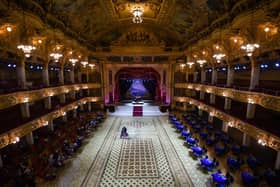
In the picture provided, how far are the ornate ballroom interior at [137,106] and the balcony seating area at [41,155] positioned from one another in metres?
0.07

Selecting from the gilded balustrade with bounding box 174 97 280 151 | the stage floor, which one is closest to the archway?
the stage floor

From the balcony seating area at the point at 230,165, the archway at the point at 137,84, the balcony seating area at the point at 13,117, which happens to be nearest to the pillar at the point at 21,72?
the balcony seating area at the point at 13,117

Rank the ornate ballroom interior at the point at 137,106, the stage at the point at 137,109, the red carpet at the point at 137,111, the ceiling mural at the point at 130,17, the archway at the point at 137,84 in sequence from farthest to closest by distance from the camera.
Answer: the archway at the point at 137,84 → the stage at the point at 137,109 → the red carpet at the point at 137,111 → the ceiling mural at the point at 130,17 → the ornate ballroom interior at the point at 137,106

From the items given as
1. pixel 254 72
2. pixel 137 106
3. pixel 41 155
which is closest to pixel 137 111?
pixel 137 106

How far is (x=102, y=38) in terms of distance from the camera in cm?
2288

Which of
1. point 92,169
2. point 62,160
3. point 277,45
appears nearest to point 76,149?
point 62,160

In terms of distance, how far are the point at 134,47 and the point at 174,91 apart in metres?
8.02

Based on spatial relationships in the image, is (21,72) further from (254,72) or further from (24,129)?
(254,72)

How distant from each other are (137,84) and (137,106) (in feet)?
28.1

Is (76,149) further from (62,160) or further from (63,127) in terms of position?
(63,127)

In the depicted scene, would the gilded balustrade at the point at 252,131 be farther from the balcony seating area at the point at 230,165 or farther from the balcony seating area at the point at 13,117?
the balcony seating area at the point at 13,117

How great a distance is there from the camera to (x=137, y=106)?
22078 millimetres

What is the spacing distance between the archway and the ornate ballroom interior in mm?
2221

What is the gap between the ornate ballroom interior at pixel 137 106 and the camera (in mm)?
8609
